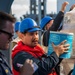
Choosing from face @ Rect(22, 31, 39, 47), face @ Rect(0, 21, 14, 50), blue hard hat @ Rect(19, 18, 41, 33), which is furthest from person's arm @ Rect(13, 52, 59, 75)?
face @ Rect(0, 21, 14, 50)

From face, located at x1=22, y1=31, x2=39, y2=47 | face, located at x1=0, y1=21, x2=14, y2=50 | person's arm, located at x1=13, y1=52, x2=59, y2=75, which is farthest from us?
face, located at x1=22, y1=31, x2=39, y2=47

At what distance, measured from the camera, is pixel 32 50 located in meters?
2.93

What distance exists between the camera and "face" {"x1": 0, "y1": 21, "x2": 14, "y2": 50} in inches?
85.0

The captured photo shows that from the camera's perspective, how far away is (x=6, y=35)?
7.15 feet

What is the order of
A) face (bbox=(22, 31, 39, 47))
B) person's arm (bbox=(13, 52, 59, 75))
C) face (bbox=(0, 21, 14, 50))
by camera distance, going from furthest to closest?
face (bbox=(22, 31, 39, 47)), person's arm (bbox=(13, 52, 59, 75)), face (bbox=(0, 21, 14, 50))

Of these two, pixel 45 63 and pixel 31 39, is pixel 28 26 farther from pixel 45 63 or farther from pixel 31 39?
pixel 45 63

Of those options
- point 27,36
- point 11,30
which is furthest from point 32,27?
point 11,30

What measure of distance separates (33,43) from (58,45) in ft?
1.19

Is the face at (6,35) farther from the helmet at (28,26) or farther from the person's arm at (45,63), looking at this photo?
the helmet at (28,26)

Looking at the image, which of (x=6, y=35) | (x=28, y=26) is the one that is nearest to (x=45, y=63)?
(x=28, y=26)

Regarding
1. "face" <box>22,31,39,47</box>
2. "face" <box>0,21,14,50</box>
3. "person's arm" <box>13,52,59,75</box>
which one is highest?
"face" <box>0,21,14,50</box>

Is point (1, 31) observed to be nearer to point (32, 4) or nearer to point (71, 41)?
point (71, 41)

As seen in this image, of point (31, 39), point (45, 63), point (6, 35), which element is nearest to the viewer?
point (6, 35)

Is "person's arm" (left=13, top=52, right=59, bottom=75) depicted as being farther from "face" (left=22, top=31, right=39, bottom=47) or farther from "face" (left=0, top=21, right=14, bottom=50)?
"face" (left=0, top=21, right=14, bottom=50)
